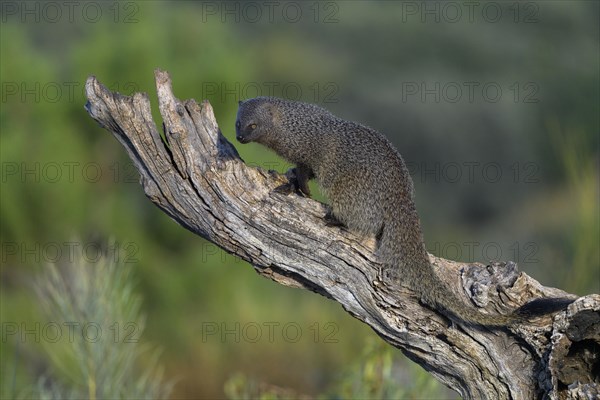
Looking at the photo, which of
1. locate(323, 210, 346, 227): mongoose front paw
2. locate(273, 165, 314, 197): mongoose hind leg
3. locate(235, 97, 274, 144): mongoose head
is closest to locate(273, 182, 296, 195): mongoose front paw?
locate(273, 165, 314, 197): mongoose hind leg

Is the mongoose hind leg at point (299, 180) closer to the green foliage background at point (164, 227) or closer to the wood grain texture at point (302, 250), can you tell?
the wood grain texture at point (302, 250)

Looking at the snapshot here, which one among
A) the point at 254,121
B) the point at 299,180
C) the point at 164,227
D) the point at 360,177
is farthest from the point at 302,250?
Result: the point at 164,227

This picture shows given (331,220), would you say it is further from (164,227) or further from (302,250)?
(164,227)

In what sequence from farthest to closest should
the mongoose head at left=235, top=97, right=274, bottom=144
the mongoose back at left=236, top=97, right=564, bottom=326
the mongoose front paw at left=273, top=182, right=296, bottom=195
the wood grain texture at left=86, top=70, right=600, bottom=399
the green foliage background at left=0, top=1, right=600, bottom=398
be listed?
the green foliage background at left=0, top=1, right=600, bottom=398, the mongoose head at left=235, top=97, right=274, bottom=144, the mongoose front paw at left=273, top=182, right=296, bottom=195, the mongoose back at left=236, top=97, right=564, bottom=326, the wood grain texture at left=86, top=70, right=600, bottom=399

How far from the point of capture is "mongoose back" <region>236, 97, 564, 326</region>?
14.3ft

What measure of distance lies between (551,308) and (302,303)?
651 centimetres

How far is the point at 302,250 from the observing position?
4367 millimetres

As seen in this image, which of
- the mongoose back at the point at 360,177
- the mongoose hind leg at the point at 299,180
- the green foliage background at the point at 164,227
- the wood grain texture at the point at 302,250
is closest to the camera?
the wood grain texture at the point at 302,250

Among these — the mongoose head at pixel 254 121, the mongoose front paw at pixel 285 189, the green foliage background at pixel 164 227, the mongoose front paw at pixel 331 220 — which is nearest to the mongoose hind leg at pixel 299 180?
the mongoose front paw at pixel 285 189

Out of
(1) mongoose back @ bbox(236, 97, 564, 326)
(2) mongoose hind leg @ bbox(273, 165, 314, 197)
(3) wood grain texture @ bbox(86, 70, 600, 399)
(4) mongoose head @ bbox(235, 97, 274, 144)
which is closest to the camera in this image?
(3) wood grain texture @ bbox(86, 70, 600, 399)

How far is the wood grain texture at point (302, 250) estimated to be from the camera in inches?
166

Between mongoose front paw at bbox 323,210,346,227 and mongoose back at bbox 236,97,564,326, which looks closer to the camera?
mongoose back at bbox 236,97,564,326

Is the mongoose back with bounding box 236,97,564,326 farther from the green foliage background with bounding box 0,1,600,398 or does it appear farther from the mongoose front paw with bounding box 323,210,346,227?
the green foliage background with bounding box 0,1,600,398

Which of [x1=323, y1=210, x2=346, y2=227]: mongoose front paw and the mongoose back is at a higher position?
the mongoose back
